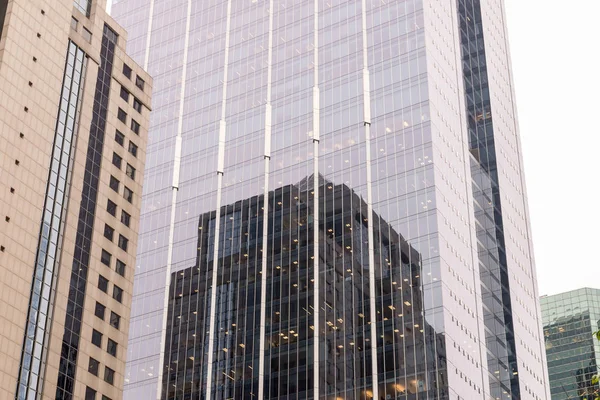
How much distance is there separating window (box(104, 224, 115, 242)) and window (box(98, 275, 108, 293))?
4.33m

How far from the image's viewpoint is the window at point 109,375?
93.9 metres

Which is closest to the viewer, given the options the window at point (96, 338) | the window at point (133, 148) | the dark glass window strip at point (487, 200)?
the window at point (96, 338)

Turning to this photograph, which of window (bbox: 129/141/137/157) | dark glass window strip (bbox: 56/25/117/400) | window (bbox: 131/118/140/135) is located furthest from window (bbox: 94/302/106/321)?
window (bbox: 131/118/140/135)

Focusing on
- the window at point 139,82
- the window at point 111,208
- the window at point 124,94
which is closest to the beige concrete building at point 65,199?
the window at point 111,208

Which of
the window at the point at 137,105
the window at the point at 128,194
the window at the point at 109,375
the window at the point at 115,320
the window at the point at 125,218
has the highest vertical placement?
the window at the point at 137,105

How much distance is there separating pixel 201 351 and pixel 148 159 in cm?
4023

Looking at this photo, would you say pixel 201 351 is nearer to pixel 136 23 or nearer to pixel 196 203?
pixel 196 203

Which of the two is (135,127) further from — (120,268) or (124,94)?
(120,268)

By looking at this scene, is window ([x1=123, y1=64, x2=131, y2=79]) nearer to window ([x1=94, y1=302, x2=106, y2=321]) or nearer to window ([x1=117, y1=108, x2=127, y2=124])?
window ([x1=117, y1=108, x2=127, y2=124])

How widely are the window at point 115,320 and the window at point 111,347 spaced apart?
1551 mm

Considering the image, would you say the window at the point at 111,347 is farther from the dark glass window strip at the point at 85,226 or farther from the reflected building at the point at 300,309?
the reflected building at the point at 300,309

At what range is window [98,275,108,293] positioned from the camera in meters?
97.0

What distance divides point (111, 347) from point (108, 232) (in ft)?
37.0

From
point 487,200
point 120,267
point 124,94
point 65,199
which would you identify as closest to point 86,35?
point 124,94
